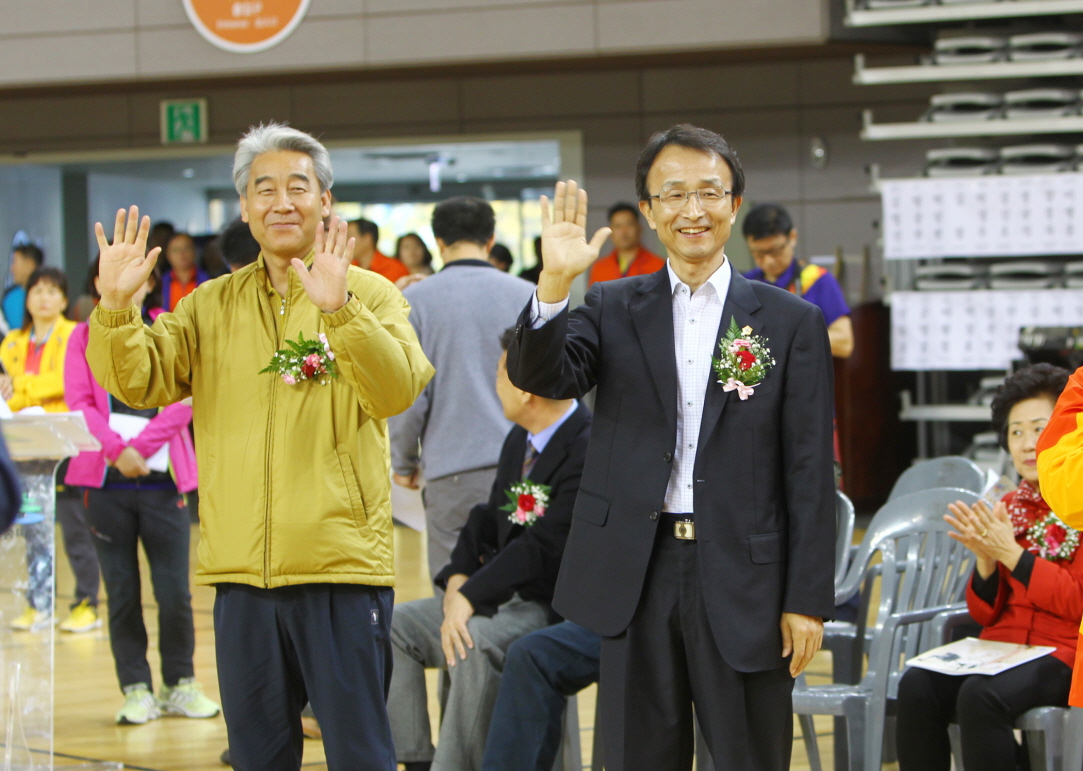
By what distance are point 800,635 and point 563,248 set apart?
2.60ft

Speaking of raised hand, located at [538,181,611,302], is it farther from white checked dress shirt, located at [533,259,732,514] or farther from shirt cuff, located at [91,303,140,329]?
shirt cuff, located at [91,303,140,329]

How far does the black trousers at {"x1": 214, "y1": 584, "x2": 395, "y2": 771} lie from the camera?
2.38m

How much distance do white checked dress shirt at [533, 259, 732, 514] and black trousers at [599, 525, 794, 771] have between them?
9cm

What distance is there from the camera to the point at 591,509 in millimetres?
2293

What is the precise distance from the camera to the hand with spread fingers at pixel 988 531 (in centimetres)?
284

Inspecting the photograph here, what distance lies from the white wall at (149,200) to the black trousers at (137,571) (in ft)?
29.2

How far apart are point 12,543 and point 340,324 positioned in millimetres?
1460

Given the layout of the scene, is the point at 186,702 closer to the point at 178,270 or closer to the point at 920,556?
the point at 920,556

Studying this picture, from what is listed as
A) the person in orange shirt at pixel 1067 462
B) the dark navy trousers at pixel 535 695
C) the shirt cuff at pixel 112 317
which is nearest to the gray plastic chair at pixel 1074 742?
the person in orange shirt at pixel 1067 462

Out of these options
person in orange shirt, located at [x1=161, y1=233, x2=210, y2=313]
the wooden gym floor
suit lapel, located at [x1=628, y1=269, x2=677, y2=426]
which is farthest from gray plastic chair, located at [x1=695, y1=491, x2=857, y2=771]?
person in orange shirt, located at [x1=161, y1=233, x2=210, y2=313]

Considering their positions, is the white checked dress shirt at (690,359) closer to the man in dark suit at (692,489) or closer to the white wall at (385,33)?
the man in dark suit at (692,489)

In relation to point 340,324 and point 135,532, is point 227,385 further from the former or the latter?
point 135,532

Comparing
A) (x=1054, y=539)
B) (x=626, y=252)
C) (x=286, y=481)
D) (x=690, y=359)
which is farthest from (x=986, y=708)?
(x=626, y=252)

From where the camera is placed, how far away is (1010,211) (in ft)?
22.5
